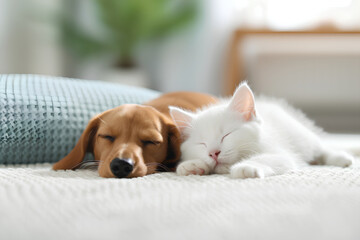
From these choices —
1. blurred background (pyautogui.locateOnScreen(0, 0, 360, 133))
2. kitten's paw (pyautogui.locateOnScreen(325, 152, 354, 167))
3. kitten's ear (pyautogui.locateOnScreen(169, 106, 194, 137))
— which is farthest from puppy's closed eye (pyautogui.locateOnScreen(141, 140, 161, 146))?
blurred background (pyautogui.locateOnScreen(0, 0, 360, 133))

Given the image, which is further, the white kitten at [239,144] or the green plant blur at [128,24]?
the green plant blur at [128,24]

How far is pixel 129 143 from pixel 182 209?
471 millimetres

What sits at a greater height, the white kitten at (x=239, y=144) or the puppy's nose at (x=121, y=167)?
the white kitten at (x=239, y=144)

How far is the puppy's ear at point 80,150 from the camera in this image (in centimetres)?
121

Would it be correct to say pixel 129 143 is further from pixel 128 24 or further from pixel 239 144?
pixel 128 24

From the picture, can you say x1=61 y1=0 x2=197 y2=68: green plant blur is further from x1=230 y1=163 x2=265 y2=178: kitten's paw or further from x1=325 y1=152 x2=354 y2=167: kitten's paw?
x1=230 y1=163 x2=265 y2=178: kitten's paw

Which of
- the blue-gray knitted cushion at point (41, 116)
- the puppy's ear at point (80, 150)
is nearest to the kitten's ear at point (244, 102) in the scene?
the puppy's ear at point (80, 150)

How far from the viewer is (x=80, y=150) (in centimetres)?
124

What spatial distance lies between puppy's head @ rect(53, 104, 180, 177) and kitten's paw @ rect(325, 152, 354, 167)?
0.49 m

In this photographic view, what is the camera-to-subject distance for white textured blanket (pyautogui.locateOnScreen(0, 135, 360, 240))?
0.60 metres

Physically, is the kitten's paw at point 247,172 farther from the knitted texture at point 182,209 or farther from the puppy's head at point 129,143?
the puppy's head at point 129,143

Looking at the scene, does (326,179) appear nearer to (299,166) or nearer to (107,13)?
(299,166)

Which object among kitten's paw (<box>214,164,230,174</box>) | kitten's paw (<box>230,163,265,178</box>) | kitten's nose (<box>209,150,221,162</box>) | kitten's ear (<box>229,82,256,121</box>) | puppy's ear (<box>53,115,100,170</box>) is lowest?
puppy's ear (<box>53,115,100,170</box>)

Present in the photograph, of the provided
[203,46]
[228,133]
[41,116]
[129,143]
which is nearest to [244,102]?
[228,133]
